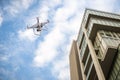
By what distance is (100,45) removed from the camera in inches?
1791

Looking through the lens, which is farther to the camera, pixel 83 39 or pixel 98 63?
pixel 83 39

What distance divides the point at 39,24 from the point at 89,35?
467 inches

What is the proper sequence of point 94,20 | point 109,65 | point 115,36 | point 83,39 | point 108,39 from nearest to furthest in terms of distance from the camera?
point 109,65
point 108,39
point 115,36
point 94,20
point 83,39

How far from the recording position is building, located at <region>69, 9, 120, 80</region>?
128 ft

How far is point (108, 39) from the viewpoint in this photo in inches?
1734

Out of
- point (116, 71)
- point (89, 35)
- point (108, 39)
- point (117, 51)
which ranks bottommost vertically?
point (116, 71)

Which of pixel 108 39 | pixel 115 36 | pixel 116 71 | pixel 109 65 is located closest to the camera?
pixel 116 71

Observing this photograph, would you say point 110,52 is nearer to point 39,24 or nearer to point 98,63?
point 98,63

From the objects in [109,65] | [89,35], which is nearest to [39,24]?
[89,35]

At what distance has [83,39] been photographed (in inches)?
2238

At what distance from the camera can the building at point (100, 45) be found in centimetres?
3908

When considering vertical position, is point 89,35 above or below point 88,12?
below

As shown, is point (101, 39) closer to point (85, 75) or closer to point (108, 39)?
point (108, 39)

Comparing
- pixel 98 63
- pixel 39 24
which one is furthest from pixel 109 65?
pixel 39 24
